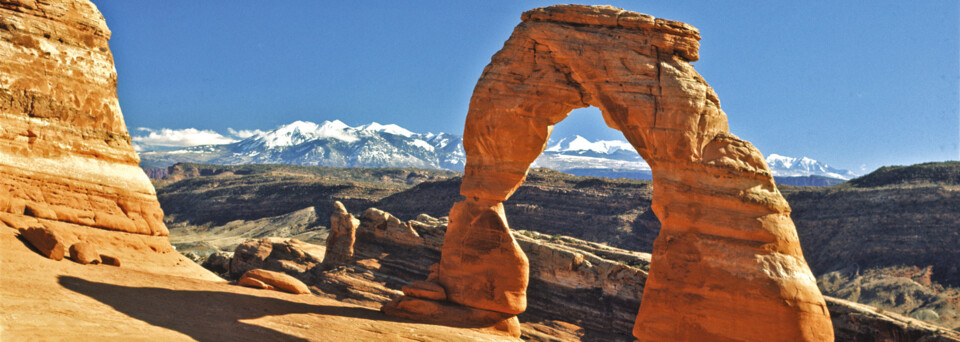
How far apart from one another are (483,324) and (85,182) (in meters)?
8.85

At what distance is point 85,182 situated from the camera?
566 inches

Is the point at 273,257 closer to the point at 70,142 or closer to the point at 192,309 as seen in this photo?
the point at 70,142

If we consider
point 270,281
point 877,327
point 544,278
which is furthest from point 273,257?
point 877,327

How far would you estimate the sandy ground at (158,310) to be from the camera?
9.49m

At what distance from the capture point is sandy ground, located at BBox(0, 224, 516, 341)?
31.1 feet

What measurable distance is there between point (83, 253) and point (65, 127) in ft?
9.21

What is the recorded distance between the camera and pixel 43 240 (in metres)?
12.7

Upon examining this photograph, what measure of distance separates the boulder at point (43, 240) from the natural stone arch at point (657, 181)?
22.6 feet

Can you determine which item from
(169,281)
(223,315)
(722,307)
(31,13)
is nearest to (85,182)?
(169,281)

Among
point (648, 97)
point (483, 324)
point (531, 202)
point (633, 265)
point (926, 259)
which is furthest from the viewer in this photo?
point (531, 202)

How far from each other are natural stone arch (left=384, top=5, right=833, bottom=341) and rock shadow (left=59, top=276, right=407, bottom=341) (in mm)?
3723

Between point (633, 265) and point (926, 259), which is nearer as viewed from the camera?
point (633, 265)

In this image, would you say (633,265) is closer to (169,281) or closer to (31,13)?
(169,281)

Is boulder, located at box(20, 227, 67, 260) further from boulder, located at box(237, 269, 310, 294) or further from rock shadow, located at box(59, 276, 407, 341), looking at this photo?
boulder, located at box(237, 269, 310, 294)
